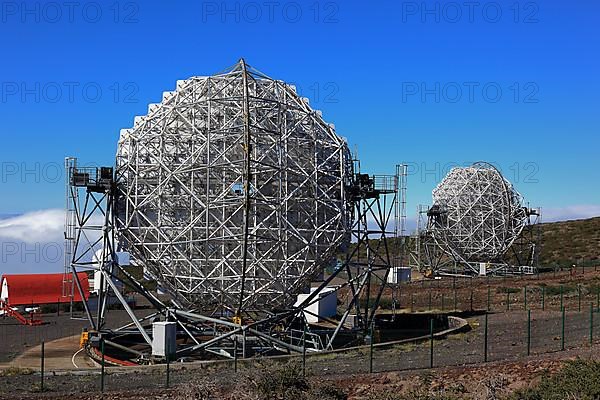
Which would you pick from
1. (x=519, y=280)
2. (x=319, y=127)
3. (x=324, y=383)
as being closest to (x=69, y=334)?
(x=319, y=127)

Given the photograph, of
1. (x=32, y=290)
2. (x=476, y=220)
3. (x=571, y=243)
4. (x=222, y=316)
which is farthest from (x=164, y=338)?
(x=571, y=243)

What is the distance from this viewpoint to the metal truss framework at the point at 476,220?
6681cm

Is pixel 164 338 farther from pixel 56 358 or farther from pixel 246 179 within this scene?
pixel 246 179

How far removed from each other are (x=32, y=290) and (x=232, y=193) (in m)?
25.7

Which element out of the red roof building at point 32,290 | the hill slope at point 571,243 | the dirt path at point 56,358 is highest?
the hill slope at point 571,243

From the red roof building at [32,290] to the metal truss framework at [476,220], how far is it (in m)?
35.4

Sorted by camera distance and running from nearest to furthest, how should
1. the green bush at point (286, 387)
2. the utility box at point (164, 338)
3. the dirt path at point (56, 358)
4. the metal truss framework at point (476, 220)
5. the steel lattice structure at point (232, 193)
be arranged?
the green bush at point (286, 387) → the steel lattice structure at point (232, 193) → the utility box at point (164, 338) → the dirt path at point (56, 358) → the metal truss framework at point (476, 220)

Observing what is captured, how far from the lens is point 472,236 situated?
68000mm

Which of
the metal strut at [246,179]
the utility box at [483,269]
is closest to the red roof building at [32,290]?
the metal strut at [246,179]

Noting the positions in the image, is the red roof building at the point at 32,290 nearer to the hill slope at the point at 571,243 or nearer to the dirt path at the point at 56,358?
the dirt path at the point at 56,358

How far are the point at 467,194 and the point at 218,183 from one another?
145 ft

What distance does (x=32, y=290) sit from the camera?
46.8 meters

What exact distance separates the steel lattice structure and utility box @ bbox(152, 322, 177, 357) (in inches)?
69.2

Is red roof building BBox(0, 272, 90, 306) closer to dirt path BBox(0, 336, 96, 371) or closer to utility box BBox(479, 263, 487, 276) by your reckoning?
dirt path BBox(0, 336, 96, 371)
